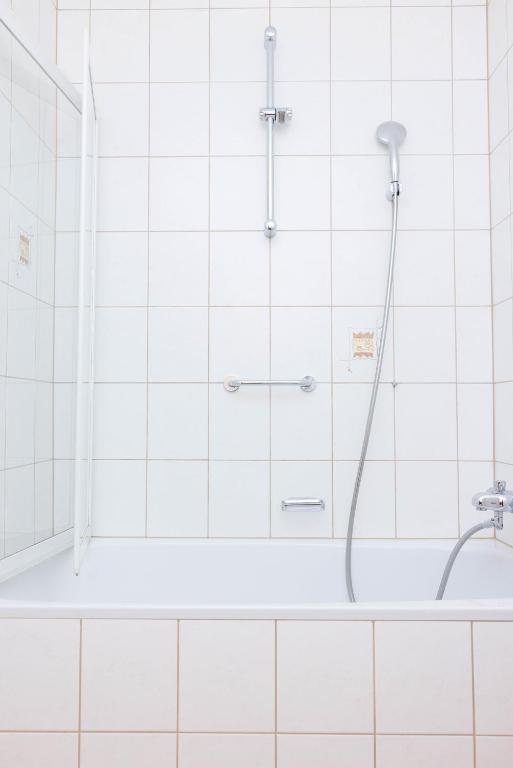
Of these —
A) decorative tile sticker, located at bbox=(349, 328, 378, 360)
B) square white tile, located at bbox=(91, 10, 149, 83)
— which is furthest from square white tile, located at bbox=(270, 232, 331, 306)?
square white tile, located at bbox=(91, 10, 149, 83)

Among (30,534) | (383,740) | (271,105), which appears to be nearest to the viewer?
(383,740)

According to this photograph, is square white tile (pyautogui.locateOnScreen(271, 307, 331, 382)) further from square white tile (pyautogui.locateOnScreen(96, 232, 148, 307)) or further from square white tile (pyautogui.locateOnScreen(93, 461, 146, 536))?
square white tile (pyautogui.locateOnScreen(93, 461, 146, 536))

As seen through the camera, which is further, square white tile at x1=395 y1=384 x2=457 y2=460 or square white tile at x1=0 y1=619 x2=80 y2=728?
square white tile at x1=395 y1=384 x2=457 y2=460

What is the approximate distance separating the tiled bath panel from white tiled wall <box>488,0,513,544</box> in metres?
0.75

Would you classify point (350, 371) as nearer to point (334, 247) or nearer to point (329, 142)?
point (334, 247)

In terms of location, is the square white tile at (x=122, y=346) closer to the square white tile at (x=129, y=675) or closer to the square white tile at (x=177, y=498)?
the square white tile at (x=177, y=498)

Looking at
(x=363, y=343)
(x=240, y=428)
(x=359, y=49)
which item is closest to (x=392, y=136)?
(x=359, y=49)

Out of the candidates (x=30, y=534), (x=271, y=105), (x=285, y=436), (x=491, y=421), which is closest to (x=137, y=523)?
(x=30, y=534)

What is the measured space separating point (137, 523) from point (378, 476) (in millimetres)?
790

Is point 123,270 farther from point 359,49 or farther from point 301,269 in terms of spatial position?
point 359,49

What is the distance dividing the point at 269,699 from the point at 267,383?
94cm

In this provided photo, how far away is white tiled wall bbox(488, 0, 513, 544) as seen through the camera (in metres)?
1.71

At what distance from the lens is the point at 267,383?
1.78m

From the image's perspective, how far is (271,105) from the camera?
177 cm
